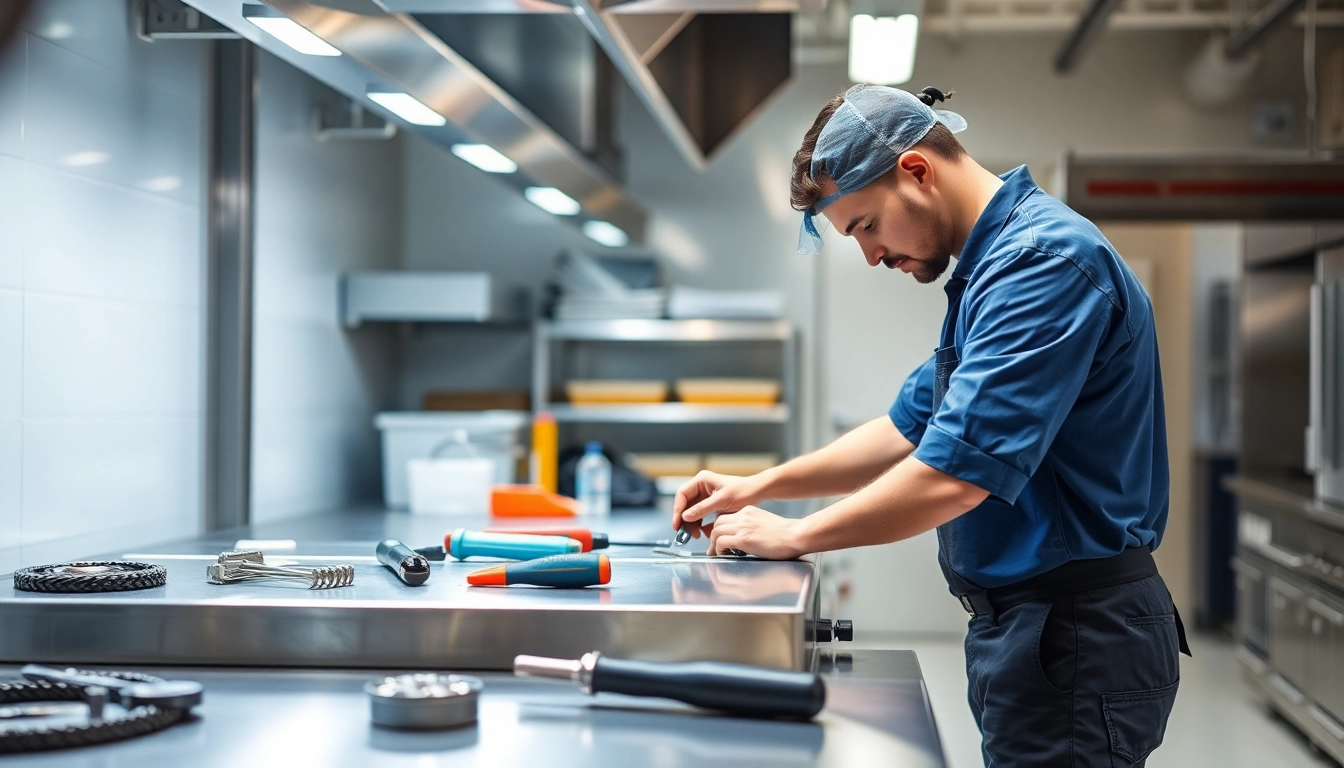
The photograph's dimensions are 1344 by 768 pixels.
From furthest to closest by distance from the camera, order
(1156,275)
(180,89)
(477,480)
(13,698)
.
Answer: (1156,275) → (477,480) → (180,89) → (13,698)

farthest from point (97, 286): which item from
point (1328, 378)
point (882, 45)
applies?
point (1328, 378)

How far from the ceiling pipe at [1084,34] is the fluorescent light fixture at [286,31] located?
3.27 metres

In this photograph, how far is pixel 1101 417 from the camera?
152cm

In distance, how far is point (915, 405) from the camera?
6.46ft

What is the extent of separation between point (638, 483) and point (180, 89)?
64.6 inches

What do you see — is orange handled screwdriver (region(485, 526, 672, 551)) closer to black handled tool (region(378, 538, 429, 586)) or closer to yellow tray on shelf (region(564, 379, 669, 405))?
Result: black handled tool (region(378, 538, 429, 586))

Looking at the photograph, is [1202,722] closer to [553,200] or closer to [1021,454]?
[553,200]

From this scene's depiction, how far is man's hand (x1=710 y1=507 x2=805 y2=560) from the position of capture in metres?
1.65

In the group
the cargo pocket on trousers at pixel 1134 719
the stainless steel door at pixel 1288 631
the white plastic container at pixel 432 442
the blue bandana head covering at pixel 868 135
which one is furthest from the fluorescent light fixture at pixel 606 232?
the stainless steel door at pixel 1288 631

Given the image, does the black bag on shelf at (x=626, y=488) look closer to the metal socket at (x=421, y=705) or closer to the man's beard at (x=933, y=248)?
the man's beard at (x=933, y=248)

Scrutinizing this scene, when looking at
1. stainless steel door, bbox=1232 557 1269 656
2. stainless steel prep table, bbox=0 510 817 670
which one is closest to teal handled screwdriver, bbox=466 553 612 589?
stainless steel prep table, bbox=0 510 817 670

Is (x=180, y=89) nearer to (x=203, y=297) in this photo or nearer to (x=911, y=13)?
(x=203, y=297)

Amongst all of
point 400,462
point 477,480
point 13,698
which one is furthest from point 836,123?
point 400,462

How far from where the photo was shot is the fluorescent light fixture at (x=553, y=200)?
9.02 feet
